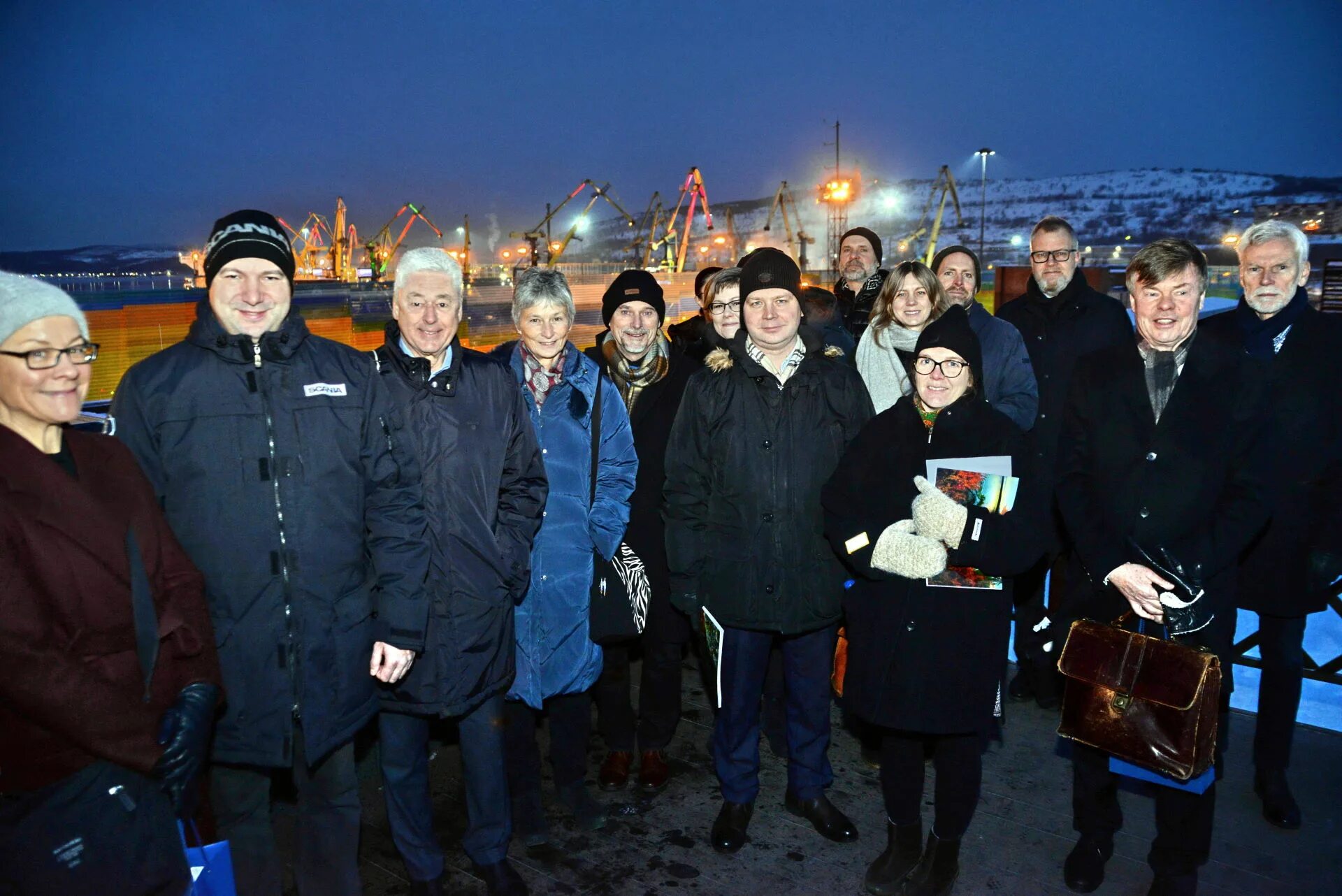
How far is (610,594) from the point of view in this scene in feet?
10.8

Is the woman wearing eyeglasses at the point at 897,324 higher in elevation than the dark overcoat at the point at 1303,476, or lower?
higher

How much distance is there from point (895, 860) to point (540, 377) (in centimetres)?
222

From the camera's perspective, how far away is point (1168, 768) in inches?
97.5

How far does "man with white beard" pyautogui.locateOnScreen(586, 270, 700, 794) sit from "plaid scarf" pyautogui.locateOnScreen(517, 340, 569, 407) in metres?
0.52

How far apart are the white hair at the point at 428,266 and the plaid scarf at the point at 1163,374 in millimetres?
2382

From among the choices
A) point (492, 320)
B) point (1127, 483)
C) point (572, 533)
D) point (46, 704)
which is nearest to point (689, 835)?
point (572, 533)

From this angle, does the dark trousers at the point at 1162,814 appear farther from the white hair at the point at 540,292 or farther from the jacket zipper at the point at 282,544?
the jacket zipper at the point at 282,544

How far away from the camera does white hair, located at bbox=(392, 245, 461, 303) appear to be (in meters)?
2.76

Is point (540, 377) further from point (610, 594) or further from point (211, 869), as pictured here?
point (211, 869)

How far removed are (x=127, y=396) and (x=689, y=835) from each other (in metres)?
2.53

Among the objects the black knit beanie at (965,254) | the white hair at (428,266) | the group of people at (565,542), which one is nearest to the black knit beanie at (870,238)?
the black knit beanie at (965,254)

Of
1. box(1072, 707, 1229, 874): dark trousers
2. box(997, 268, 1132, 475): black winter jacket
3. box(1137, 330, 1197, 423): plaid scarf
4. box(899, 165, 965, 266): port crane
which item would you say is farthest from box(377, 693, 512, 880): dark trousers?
box(899, 165, 965, 266): port crane

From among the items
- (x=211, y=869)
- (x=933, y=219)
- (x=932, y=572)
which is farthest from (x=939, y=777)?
(x=933, y=219)

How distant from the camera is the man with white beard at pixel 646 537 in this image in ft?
11.9
